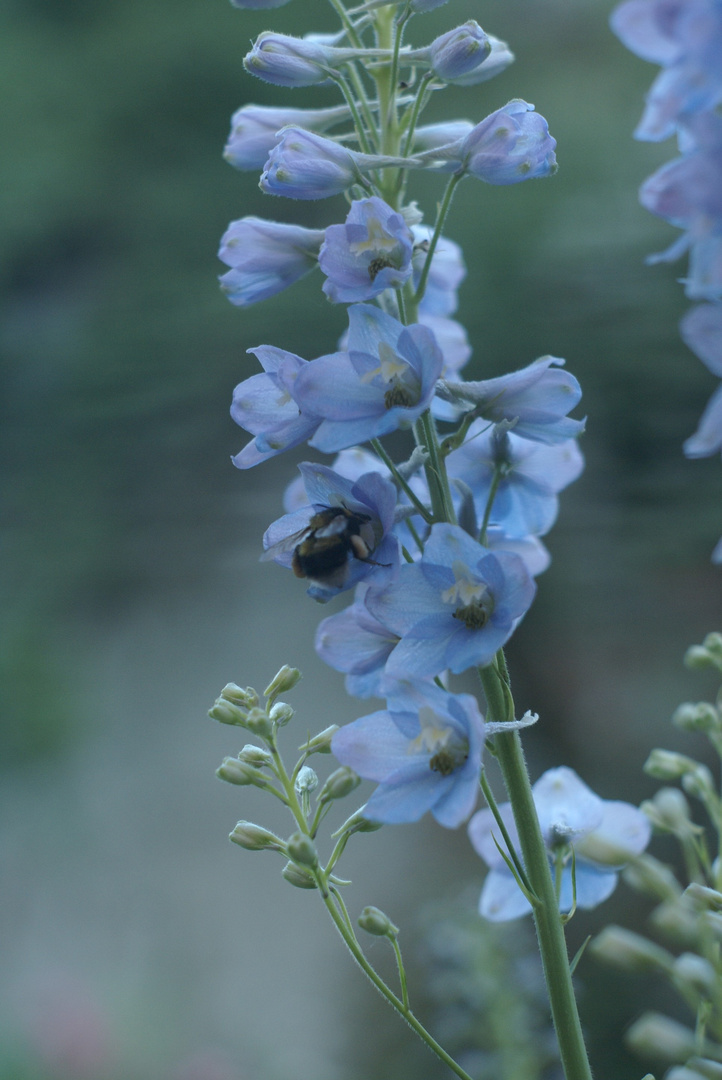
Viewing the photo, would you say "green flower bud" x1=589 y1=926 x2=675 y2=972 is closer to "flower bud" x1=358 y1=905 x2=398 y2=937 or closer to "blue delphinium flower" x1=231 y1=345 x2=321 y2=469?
"flower bud" x1=358 y1=905 x2=398 y2=937

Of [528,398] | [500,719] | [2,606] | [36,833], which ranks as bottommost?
[36,833]

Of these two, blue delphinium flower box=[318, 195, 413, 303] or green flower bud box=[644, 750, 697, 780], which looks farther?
green flower bud box=[644, 750, 697, 780]

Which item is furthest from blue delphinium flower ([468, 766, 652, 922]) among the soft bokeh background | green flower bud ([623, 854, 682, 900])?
the soft bokeh background

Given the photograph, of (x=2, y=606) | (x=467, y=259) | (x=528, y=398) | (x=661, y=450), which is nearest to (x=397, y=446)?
(x=467, y=259)

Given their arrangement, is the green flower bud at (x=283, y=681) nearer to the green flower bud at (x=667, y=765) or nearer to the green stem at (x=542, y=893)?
the green stem at (x=542, y=893)

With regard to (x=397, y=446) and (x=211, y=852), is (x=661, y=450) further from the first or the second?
(x=211, y=852)

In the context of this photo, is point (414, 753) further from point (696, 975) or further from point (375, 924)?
point (696, 975)

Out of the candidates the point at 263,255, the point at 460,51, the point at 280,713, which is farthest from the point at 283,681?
the point at 460,51
